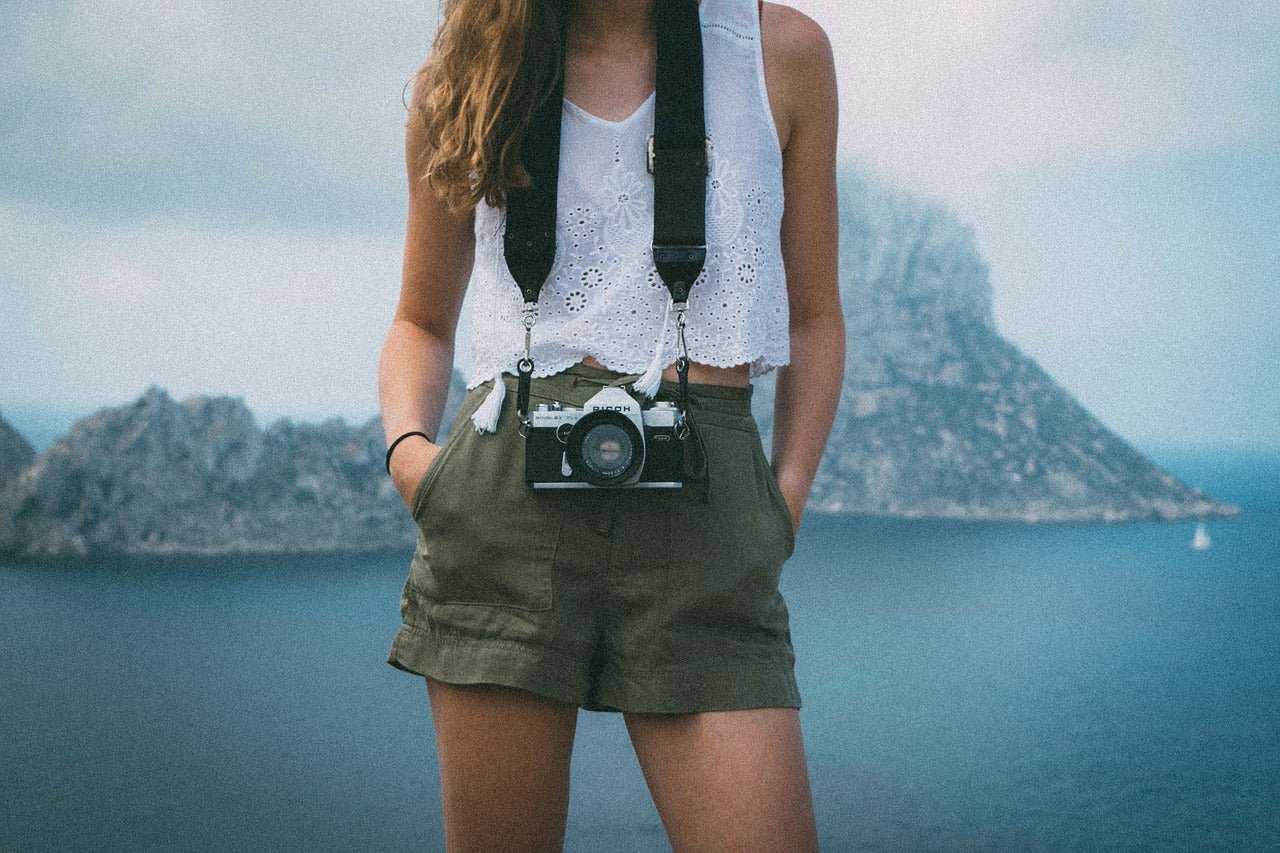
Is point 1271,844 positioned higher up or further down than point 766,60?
further down

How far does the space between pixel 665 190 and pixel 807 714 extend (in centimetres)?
2109

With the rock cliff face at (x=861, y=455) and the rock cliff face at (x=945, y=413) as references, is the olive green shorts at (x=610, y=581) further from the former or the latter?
the rock cliff face at (x=945, y=413)

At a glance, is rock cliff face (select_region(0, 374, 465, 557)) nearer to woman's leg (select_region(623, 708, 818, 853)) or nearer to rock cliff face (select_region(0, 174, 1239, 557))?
rock cliff face (select_region(0, 174, 1239, 557))

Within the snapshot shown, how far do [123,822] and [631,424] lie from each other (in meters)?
14.7

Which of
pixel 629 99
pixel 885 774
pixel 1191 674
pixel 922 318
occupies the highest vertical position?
pixel 922 318

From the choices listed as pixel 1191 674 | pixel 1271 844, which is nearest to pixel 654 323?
pixel 1271 844

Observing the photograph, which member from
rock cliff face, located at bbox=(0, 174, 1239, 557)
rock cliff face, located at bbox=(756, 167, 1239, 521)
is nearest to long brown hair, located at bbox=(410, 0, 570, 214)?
rock cliff face, located at bbox=(0, 174, 1239, 557)

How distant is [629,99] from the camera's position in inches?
41.1

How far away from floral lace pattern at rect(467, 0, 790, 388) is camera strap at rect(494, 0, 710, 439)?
0.02 meters

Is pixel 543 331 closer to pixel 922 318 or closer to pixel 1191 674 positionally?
pixel 1191 674

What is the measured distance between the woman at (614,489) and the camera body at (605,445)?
3 cm

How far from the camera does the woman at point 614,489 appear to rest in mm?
938

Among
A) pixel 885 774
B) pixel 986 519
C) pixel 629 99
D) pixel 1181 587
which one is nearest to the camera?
pixel 629 99

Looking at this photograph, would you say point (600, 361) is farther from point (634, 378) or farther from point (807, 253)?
point (807, 253)
